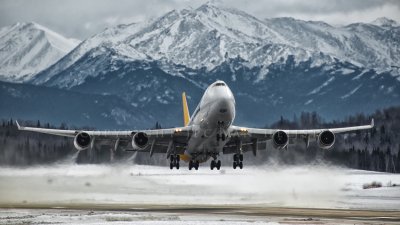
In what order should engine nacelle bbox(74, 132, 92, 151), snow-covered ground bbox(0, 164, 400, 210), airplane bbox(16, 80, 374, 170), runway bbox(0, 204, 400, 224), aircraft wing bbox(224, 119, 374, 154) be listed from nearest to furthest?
runway bbox(0, 204, 400, 224) < airplane bbox(16, 80, 374, 170) < aircraft wing bbox(224, 119, 374, 154) < engine nacelle bbox(74, 132, 92, 151) < snow-covered ground bbox(0, 164, 400, 210)

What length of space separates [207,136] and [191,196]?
22810mm

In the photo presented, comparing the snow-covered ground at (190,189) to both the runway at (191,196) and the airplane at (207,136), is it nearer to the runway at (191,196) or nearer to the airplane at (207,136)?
the runway at (191,196)

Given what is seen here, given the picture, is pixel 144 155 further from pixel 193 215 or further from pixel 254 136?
pixel 193 215

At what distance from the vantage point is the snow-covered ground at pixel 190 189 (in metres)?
80.6

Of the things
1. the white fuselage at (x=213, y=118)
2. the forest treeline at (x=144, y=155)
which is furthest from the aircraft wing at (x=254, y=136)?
the forest treeline at (x=144, y=155)

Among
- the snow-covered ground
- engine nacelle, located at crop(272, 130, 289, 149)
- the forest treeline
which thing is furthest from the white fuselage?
the forest treeline

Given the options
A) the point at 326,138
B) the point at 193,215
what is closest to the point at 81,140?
the point at 193,215

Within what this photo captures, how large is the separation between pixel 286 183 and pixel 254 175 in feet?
19.9

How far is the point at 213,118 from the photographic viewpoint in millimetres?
61188

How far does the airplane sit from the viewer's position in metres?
61.2

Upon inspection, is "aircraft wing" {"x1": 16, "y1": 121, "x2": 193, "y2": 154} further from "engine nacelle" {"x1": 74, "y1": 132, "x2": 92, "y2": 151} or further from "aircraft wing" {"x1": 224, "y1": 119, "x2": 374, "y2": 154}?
"aircraft wing" {"x1": 224, "y1": 119, "x2": 374, "y2": 154}

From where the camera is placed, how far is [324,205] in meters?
76.4

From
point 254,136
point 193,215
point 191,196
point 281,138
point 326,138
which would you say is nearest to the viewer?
point 193,215

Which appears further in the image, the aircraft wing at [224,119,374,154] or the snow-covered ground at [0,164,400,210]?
the snow-covered ground at [0,164,400,210]
